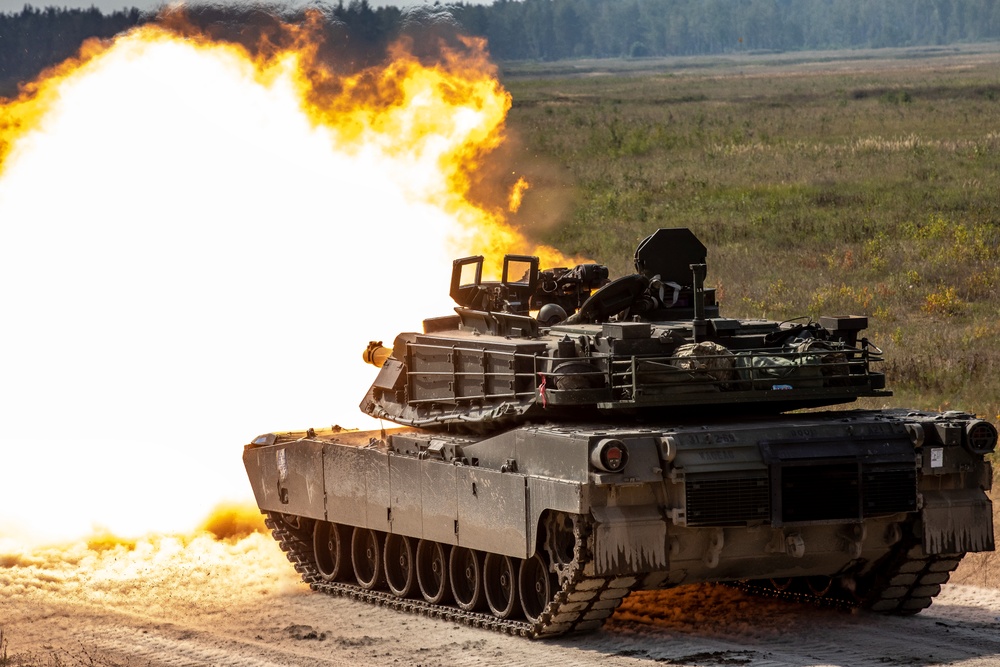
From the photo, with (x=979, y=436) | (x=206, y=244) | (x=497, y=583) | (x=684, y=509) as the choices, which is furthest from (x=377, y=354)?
(x=979, y=436)

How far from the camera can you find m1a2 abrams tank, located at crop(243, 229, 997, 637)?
14992mm

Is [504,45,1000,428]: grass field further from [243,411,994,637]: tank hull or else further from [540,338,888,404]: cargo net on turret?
[540,338,888,404]: cargo net on turret

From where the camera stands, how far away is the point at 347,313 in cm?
2309

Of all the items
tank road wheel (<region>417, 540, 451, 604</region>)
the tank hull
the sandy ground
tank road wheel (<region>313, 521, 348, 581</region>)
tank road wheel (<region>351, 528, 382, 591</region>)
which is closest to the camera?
the tank hull

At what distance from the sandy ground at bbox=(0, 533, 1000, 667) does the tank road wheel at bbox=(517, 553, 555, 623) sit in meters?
0.45

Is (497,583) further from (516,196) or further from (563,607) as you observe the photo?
(516,196)

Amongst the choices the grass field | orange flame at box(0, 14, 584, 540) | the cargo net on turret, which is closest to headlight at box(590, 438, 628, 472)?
the cargo net on turret

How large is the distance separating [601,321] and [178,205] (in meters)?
7.87

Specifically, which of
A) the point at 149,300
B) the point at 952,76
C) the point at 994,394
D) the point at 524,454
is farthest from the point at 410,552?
the point at 952,76

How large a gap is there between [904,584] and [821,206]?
27.4m

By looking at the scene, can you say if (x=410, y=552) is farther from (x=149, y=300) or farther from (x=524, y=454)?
(x=149, y=300)

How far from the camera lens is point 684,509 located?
14836mm

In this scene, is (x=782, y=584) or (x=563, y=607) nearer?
(x=563, y=607)

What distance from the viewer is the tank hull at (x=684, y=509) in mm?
14867
